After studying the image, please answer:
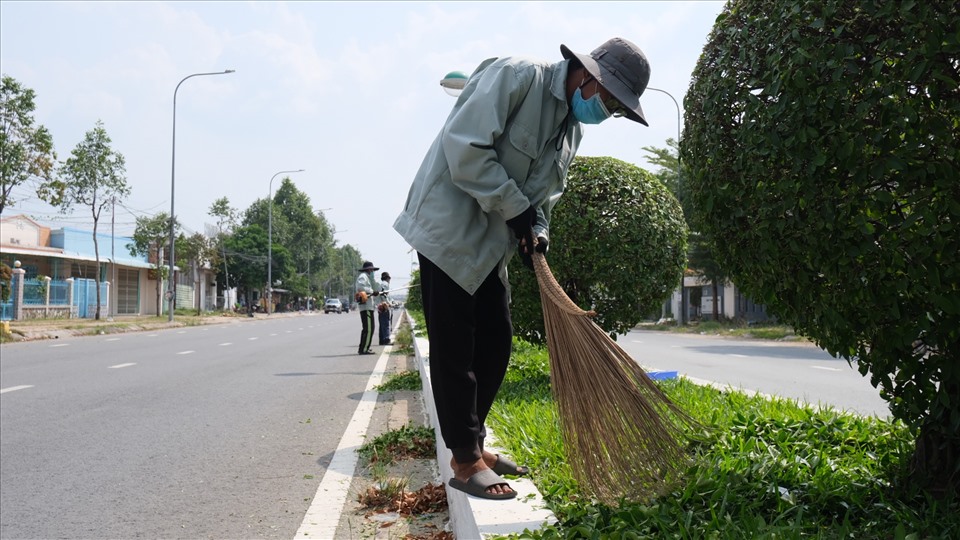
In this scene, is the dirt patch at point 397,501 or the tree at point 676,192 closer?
the dirt patch at point 397,501

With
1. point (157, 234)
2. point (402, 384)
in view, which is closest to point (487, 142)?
point (402, 384)

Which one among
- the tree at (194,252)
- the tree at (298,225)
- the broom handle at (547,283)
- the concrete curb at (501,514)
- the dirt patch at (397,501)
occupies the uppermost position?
the tree at (298,225)

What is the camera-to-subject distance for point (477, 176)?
7.68ft

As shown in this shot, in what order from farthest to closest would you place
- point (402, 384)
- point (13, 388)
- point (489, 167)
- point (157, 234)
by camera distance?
point (157, 234) → point (13, 388) → point (402, 384) → point (489, 167)

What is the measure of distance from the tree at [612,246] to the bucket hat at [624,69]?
323 centimetres

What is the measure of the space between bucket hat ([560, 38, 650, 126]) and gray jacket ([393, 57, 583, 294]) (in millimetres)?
130

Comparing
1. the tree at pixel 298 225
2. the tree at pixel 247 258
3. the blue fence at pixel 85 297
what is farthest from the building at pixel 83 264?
the tree at pixel 298 225

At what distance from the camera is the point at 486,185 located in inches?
92.2

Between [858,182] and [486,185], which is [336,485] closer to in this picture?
[486,185]

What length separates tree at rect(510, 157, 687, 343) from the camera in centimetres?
567

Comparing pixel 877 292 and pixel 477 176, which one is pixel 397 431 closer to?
pixel 477 176

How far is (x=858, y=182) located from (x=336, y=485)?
3.02 m

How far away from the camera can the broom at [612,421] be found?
2.22 meters

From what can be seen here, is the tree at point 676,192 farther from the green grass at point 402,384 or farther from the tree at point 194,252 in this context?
the tree at point 194,252
